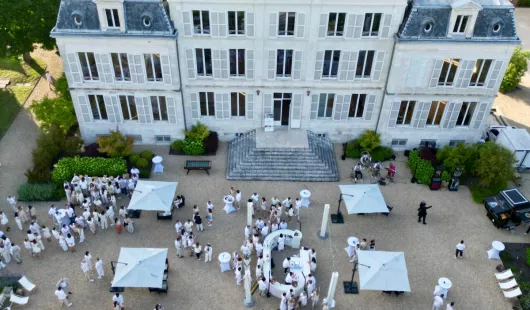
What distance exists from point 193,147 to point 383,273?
1913 centimetres

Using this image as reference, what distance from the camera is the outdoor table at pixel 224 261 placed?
32562 millimetres

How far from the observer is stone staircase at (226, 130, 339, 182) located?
4038cm

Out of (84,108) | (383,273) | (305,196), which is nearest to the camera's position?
(383,273)

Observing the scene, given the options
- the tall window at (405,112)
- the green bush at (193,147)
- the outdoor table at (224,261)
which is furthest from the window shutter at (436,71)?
the outdoor table at (224,261)

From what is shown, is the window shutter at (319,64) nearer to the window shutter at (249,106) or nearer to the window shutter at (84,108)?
the window shutter at (249,106)

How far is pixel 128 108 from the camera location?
41.4 metres

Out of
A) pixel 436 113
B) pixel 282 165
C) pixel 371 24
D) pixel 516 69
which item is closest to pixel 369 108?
pixel 436 113

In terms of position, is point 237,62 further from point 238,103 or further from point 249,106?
point 249,106

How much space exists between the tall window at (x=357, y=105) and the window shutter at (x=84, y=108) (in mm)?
21684

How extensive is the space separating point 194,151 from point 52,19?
1735 centimetres

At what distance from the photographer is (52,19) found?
144 ft

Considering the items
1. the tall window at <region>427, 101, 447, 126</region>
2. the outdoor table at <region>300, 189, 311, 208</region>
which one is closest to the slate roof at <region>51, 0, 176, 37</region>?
the outdoor table at <region>300, 189, 311, 208</region>

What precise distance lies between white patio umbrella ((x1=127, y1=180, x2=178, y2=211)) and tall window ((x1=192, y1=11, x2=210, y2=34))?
38.6 ft

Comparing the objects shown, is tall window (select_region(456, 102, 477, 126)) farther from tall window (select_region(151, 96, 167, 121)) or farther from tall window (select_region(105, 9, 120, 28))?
tall window (select_region(105, 9, 120, 28))
